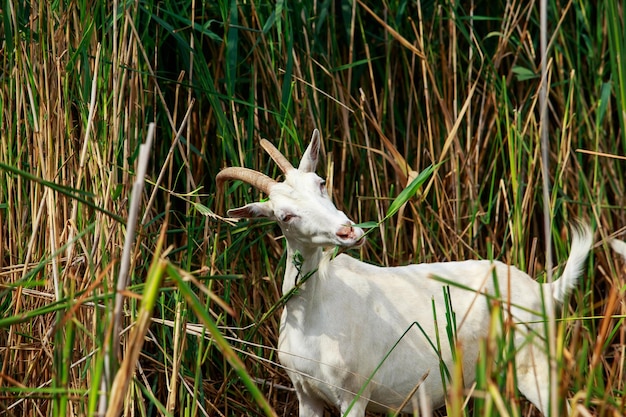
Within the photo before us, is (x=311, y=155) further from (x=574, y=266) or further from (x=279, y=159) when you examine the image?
(x=574, y=266)

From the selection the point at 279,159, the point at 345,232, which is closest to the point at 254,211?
the point at 279,159

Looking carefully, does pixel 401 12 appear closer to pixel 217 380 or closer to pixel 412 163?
pixel 412 163

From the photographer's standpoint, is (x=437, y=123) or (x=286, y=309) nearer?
(x=286, y=309)

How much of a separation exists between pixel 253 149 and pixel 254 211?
0.88 metres

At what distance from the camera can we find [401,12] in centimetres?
474

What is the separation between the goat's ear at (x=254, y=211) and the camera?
358cm

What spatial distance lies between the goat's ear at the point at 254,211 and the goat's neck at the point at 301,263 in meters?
0.20

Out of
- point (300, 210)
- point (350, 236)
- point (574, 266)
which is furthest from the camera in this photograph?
point (574, 266)

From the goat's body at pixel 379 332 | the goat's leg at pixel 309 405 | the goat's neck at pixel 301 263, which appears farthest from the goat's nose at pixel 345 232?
the goat's leg at pixel 309 405

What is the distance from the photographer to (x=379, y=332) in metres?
Answer: 4.00

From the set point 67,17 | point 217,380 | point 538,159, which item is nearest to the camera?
point 67,17

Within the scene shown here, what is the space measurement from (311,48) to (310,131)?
0.43 meters

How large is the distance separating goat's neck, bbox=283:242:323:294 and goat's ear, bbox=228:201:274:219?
204mm

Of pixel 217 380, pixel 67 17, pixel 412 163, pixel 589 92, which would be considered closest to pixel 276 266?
pixel 217 380
